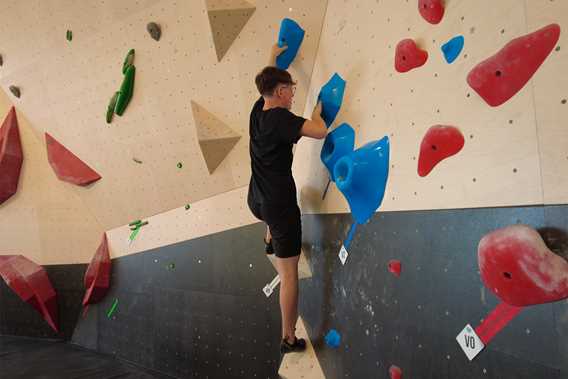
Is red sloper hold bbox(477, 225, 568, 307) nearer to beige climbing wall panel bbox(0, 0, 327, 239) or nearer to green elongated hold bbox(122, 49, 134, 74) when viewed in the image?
beige climbing wall panel bbox(0, 0, 327, 239)

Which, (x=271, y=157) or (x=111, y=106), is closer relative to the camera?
(x=271, y=157)

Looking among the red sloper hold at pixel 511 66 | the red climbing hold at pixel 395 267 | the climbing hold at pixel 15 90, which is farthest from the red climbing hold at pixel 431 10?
the climbing hold at pixel 15 90

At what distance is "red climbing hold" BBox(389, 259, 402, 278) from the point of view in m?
1.29

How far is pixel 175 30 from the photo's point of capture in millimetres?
2367

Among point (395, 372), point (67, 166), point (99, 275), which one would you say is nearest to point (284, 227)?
point (395, 372)

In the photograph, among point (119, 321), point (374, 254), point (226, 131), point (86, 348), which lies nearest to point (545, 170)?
point (374, 254)

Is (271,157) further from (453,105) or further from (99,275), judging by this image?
(99,275)

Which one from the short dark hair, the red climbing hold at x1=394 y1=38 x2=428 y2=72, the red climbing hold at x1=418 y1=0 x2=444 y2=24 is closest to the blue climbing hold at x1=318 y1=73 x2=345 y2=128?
the short dark hair

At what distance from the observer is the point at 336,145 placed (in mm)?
1684

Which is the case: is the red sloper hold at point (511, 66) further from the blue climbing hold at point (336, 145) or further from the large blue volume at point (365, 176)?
the blue climbing hold at point (336, 145)

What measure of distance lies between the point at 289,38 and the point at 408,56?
73cm

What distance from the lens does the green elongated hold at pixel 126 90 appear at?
2.68m

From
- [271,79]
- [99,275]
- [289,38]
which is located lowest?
[99,275]

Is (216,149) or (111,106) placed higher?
(111,106)
